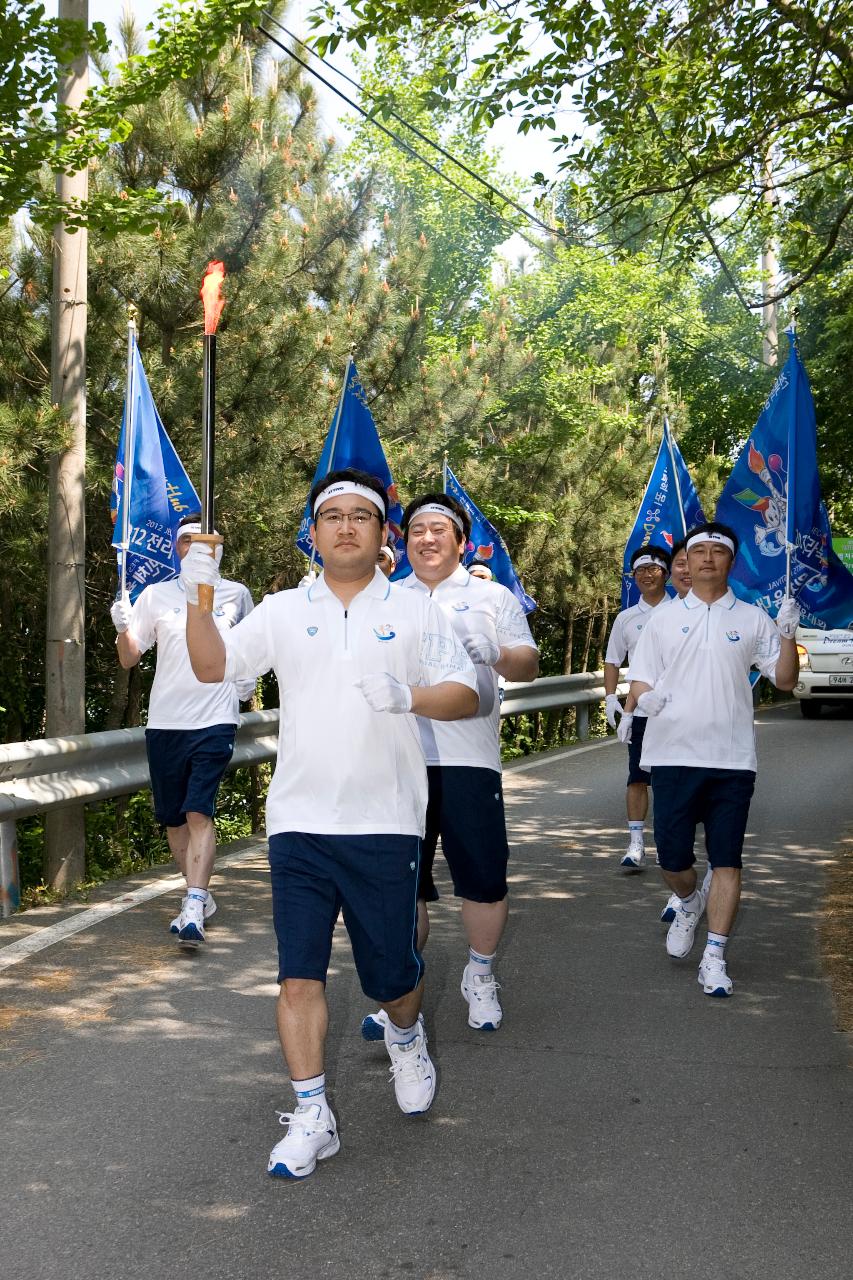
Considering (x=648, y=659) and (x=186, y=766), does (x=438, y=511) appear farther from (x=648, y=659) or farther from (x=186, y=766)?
(x=186, y=766)

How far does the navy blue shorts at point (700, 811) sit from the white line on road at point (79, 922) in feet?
9.18

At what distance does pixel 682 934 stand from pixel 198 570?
3.45 m

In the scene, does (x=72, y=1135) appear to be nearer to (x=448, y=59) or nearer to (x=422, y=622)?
(x=422, y=622)

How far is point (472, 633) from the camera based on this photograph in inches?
211

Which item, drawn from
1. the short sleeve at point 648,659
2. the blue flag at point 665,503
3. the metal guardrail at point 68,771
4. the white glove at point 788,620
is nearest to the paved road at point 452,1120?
the metal guardrail at point 68,771

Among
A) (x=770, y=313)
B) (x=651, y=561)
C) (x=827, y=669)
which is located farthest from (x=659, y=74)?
(x=770, y=313)

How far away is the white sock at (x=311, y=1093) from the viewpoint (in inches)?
163

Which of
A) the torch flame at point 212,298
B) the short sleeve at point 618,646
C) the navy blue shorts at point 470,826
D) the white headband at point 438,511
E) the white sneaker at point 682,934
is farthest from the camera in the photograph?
the short sleeve at point 618,646

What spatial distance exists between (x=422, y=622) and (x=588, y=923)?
3581 mm

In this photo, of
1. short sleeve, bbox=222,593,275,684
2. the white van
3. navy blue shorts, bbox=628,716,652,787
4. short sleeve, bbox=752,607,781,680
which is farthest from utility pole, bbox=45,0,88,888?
the white van

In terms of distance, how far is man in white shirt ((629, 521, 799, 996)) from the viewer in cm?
626

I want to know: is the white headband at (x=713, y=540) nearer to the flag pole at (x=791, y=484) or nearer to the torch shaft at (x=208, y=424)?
the flag pole at (x=791, y=484)

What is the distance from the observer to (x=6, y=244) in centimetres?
1015

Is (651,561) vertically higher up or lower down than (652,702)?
higher up
